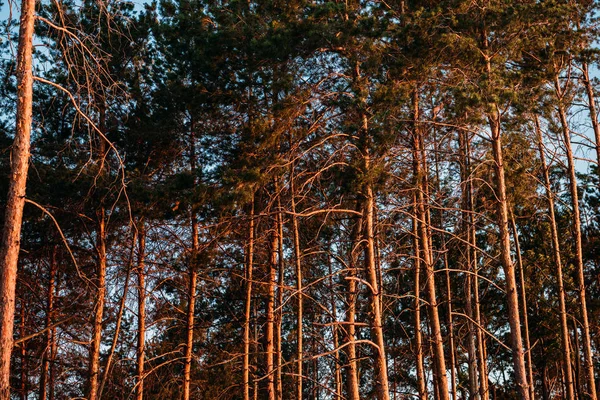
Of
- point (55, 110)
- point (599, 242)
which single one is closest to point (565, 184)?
point (599, 242)

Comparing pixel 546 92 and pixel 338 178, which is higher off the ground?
pixel 546 92

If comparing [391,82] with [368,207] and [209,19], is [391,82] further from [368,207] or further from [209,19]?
[209,19]

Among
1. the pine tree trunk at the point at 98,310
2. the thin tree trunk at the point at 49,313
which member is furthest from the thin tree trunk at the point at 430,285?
the thin tree trunk at the point at 49,313

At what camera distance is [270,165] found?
38.1ft

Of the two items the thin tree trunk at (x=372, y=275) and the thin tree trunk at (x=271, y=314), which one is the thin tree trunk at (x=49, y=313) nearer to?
the thin tree trunk at (x=271, y=314)

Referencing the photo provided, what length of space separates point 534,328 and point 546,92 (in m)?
15.1

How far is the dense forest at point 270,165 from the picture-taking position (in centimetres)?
1113

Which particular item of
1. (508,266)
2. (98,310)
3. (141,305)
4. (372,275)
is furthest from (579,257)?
(98,310)

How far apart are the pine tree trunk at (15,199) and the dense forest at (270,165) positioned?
0.08 ft

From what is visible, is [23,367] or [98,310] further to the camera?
[23,367]

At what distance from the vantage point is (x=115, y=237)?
52.4 ft

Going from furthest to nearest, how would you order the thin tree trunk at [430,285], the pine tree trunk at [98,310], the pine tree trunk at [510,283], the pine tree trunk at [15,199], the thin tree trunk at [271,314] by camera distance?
the thin tree trunk at [271,314] → the pine tree trunk at [98,310] → the thin tree trunk at [430,285] → the pine tree trunk at [510,283] → the pine tree trunk at [15,199]

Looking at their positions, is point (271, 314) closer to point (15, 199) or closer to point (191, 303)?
point (191, 303)

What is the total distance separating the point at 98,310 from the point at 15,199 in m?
7.64
